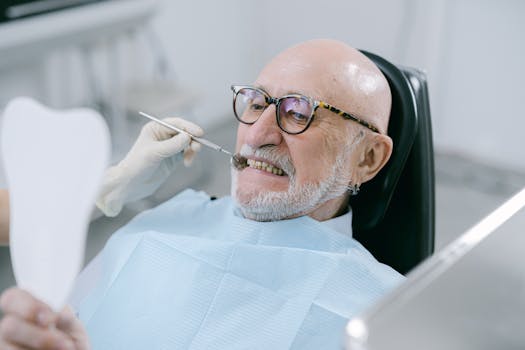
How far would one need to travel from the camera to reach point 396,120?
1.38 metres

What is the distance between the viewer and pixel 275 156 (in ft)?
4.23

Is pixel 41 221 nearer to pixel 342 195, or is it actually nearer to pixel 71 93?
pixel 342 195

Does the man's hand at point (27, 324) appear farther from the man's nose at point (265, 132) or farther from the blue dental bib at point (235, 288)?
the man's nose at point (265, 132)

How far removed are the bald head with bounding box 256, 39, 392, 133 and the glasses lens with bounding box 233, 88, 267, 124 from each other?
0.11 feet

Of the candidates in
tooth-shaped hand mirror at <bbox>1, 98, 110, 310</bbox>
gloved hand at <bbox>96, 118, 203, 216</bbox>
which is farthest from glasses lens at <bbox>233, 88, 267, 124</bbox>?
tooth-shaped hand mirror at <bbox>1, 98, 110, 310</bbox>

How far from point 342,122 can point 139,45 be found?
7.21ft

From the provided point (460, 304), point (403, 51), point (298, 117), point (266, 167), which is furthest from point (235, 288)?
point (403, 51)

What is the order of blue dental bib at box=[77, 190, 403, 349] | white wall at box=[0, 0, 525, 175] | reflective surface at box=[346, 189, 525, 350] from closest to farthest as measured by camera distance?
reflective surface at box=[346, 189, 525, 350] → blue dental bib at box=[77, 190, 403, 349] → white wall at box=[0, 0, 525, 175]

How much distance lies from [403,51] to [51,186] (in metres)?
2.82

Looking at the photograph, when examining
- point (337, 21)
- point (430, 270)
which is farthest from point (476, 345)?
point (337, 21)

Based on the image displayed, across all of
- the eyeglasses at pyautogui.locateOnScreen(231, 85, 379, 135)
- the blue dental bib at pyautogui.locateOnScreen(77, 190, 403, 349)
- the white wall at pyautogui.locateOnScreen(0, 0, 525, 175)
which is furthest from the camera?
the white wall at pyautogui.locateOnScreen(0, 0, 525, 175)

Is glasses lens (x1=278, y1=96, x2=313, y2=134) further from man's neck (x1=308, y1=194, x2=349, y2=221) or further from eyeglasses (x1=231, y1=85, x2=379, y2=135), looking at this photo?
man's neck (x1=308, y1=194, x2=349, y2=221)

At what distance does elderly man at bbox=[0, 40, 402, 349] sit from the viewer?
1.17m

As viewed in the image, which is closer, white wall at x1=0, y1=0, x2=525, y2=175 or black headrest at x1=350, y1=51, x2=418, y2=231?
black headrest at x1=350, y1=51, x2=418, y2=231
